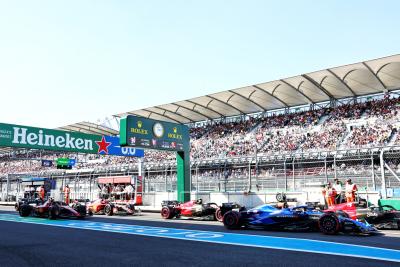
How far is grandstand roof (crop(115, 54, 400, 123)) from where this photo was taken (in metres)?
28.4

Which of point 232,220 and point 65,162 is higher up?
point 65,162

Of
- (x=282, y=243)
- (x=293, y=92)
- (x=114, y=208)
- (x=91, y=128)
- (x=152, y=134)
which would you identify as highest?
(x=293, y=92)

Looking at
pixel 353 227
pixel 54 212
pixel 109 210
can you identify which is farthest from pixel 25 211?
pixel 353 227

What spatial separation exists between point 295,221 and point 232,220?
192 cm

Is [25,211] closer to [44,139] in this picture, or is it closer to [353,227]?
[44,139]

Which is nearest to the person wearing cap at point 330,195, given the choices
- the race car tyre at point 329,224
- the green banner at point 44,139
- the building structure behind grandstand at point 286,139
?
the building structure behind grandstand at point 286,139

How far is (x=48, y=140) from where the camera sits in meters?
25.3

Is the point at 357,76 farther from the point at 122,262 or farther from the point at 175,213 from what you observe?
the point at 122,262

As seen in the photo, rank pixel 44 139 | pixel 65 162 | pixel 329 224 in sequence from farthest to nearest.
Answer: pixel 65 162
pixel 44 139
pixel 329 224

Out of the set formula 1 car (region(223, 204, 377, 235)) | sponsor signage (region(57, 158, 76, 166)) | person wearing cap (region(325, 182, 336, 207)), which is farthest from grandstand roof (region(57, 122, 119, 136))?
formula 1 car (region(223, 204, 377, 235))

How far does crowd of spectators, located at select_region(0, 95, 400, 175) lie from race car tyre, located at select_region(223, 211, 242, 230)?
16.3m

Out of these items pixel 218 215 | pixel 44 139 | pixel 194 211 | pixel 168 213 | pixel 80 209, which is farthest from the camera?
pixel 44 139

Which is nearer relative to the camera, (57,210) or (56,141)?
(57,210)

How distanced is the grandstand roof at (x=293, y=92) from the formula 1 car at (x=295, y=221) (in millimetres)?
18298
